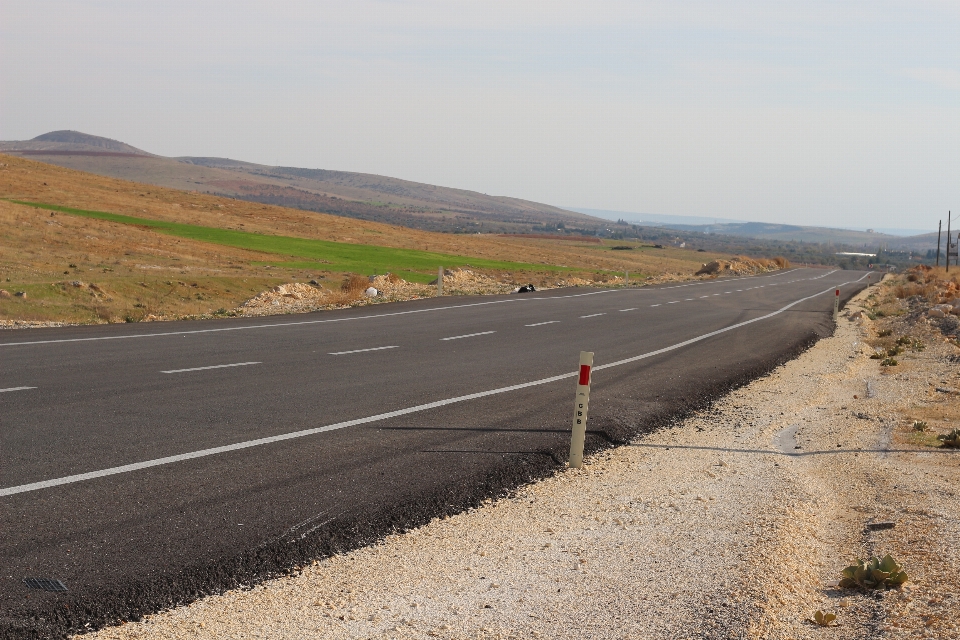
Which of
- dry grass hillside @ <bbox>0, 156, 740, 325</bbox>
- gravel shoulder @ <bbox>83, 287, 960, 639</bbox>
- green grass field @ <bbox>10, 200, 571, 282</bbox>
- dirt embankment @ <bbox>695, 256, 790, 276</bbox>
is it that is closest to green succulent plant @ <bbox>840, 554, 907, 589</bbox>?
gravel shoulder @ <bbox>83, 287, 960, 639</bbox>

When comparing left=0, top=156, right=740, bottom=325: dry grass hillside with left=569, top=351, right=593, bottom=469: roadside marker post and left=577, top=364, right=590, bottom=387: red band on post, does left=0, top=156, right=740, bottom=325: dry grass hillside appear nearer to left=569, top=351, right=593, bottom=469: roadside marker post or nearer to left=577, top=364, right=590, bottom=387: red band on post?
left=569, top=351, right=593, bottom=469: roadside marker post

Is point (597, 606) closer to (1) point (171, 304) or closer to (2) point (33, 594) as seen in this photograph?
(2) point (33, 594)

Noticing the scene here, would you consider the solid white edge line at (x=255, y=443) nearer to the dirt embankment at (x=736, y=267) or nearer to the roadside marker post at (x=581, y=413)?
the roadside marker post at (x=581, y=413)

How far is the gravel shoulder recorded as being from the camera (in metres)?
5.06

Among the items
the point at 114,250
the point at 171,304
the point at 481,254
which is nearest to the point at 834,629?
the point at 171,304

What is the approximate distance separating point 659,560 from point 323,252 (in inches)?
2183

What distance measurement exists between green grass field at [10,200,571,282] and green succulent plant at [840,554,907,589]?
4242cm

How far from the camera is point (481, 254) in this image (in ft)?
266

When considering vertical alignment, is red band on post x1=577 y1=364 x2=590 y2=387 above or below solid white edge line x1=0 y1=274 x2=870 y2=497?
above

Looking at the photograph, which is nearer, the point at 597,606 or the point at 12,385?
the point at 597,606

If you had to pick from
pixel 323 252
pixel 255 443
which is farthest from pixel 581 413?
pixel 323 252

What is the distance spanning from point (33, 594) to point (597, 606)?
124 inches

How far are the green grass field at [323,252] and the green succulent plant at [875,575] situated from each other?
4242 centimetres

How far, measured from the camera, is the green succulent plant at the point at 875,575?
18.8ft
